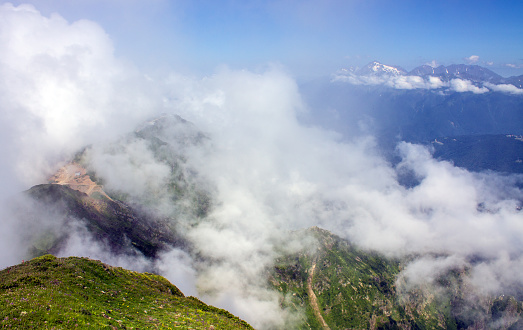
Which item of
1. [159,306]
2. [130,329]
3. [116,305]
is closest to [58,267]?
[116,305]

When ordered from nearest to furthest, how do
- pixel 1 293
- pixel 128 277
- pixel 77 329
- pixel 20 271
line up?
pixel 77 329, pixel 1 293, pixel 20 271, pixel 128 277

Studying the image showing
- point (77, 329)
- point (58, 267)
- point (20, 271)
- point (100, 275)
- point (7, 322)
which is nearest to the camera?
point (7, 322)

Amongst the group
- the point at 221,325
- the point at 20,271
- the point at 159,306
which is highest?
the point at 20,271

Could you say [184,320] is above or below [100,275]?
below

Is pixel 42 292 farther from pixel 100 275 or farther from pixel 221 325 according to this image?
pixel 221 325

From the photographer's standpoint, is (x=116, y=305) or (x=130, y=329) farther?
(x=116, y=305)

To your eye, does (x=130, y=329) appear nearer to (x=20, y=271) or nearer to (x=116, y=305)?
(x=116, y=305)
